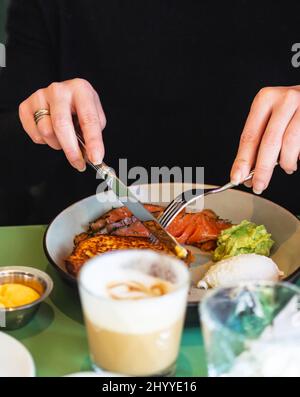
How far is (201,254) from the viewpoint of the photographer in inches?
50.3

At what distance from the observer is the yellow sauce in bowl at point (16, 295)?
99 centimetres

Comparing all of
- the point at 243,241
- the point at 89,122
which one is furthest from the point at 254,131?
the point at 89,122

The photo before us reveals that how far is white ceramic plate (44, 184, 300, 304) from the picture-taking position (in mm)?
1197

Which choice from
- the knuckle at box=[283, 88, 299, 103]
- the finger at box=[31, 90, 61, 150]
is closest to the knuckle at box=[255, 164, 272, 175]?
the knuckle at box=[283, 88, 299, 103]

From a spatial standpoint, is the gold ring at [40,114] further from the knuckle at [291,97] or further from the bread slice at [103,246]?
the knuckle at [291,97]

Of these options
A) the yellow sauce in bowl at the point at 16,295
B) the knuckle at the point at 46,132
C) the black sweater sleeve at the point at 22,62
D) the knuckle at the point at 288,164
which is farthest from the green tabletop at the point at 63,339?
the black sweater sleeve at the point at 22,62

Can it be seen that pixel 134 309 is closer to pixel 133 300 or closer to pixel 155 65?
pixel 133 300

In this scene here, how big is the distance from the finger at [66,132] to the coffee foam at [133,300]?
1.37ft

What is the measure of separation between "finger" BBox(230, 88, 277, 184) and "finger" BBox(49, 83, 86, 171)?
0.96 feet

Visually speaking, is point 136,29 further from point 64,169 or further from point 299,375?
point 299,375

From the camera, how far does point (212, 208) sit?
141 centimetres

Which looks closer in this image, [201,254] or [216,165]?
[201,254]
